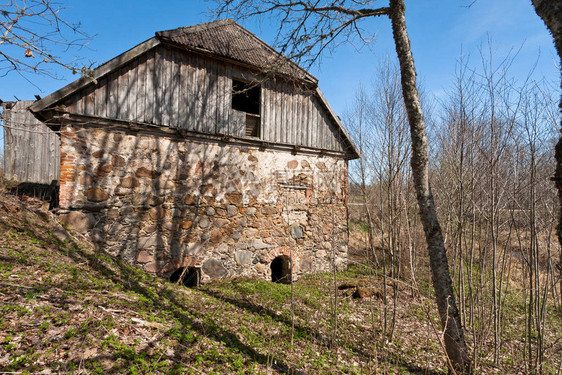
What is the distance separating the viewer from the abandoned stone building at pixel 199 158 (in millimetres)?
5375

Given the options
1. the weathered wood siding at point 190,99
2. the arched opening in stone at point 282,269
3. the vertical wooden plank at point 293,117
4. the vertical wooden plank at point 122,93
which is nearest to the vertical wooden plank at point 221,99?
the weathered wood siding at point 190,99

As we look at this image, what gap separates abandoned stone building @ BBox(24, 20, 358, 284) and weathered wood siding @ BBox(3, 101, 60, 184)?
5.31 metres

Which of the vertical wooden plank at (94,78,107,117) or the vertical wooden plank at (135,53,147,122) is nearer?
the vertical wooden plank at (94,78,107,117)

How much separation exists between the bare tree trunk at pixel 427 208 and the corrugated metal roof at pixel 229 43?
227 cm

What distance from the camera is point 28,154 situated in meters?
9.34

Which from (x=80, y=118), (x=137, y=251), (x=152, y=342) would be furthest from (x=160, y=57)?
(x=152, y=342)

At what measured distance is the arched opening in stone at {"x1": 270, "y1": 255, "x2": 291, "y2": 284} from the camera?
7750 mm

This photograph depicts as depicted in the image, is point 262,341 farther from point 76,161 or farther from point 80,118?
point 80,118

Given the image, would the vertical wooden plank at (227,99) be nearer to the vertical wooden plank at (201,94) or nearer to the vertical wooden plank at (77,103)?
the vertical wooden plank at (201,94)

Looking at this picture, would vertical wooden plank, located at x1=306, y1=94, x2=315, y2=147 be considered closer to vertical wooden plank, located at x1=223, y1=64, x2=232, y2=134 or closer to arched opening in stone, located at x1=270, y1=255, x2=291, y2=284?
vertical wooden plank, located at x1=223, y1=64, x2=232, y2=134

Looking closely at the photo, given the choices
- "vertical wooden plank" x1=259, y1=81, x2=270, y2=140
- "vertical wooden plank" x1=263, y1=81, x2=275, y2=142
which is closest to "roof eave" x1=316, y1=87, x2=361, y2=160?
"vertical wooden plank" x1=263, y1=81, x2=275, y2=142

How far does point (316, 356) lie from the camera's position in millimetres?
3975

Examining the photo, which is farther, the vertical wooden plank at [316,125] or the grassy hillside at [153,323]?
the vertical wooden plank at [316,125]

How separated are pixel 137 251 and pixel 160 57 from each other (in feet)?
13.8
